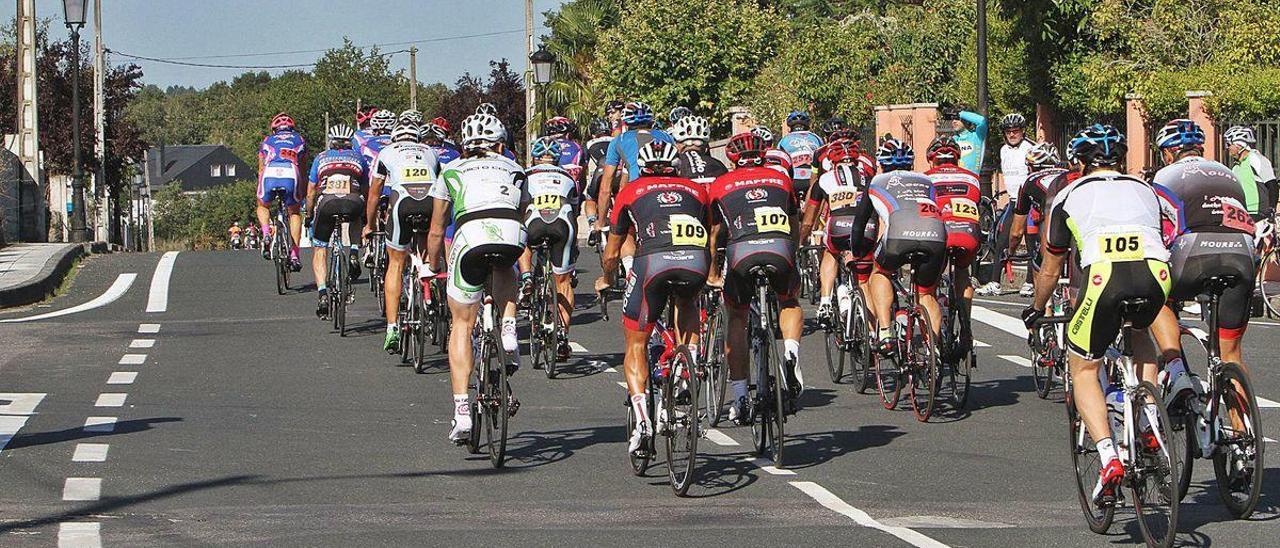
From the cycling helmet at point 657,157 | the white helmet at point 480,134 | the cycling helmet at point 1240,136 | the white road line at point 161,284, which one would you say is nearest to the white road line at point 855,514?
the cycling helmet at point 657,157

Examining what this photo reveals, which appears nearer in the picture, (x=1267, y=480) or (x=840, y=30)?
(x=1267, y=480)

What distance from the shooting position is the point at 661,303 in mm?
10438

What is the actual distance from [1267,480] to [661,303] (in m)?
3.28

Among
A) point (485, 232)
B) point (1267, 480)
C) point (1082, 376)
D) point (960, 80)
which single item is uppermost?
point (960, 80)

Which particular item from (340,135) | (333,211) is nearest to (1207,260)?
(333,211)

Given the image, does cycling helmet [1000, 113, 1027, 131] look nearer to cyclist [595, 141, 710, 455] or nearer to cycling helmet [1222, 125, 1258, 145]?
cycling helmet [1222, 125, 1258, 145]

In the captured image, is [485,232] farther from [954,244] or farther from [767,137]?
[767,137]

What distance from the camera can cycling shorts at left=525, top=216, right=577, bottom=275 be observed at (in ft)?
52.9

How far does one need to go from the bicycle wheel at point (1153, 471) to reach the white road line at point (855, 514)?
0.85m

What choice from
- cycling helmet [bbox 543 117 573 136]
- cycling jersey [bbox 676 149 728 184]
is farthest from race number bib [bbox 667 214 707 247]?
cycling helmet [bbox 543 117 573 136]

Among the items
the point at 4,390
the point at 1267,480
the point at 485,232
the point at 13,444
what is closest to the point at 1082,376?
the point at 1267,480

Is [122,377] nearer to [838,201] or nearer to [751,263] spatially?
[838,201]

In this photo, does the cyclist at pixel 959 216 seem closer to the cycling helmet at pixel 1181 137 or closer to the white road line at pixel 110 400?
the cycling helmet at pixel 1181 137

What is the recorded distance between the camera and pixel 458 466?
A: 1100cm
